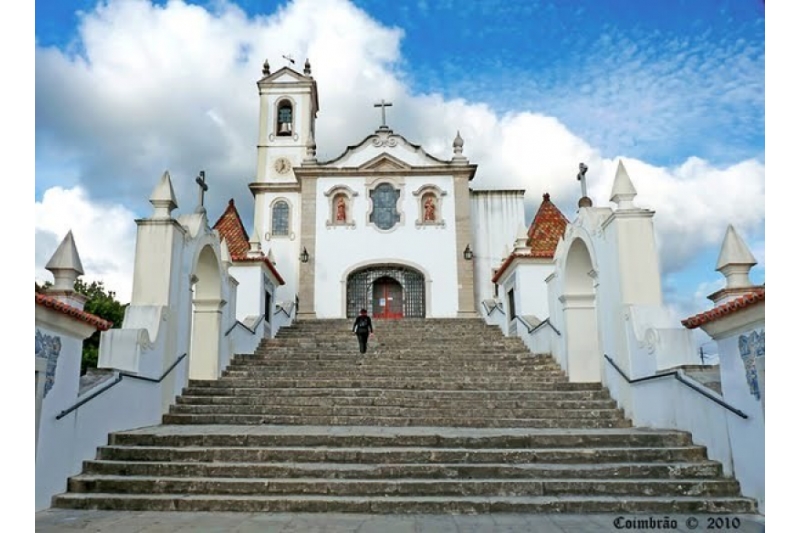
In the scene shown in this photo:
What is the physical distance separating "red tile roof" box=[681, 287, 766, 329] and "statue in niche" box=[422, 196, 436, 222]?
15.4 m

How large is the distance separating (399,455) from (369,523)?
4.50 ft

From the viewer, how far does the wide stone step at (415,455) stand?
22.4ft

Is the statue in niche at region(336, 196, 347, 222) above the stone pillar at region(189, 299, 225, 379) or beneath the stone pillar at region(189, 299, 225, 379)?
above

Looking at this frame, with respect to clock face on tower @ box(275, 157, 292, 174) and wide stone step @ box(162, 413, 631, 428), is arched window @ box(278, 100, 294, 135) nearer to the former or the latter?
clock face on tower @ box(275, 157, 292, 174)

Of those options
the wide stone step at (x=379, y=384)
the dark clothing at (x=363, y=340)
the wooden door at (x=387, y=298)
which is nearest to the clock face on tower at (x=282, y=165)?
the wooden door at (x=387, y=298)

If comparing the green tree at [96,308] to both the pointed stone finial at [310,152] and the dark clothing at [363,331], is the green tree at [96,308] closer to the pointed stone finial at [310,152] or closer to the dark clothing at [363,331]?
the pointed stone finial at [310,152]

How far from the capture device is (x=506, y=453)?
22.8 feet

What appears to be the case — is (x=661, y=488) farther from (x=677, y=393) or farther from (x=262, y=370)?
(x=262, y=370)

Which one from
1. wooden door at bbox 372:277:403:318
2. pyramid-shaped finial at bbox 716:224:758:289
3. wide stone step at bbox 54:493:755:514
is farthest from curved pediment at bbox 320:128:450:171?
wide stone step at bbox 54:493:755:514

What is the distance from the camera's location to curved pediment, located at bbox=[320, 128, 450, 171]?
23.0m

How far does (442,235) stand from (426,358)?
9994 millimetres

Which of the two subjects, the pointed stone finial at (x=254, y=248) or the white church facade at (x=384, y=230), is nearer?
the pointed stone finial at (x=254, y=248)

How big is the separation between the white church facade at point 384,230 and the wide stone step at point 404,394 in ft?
36.5

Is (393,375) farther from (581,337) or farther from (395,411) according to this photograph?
(581,337)
